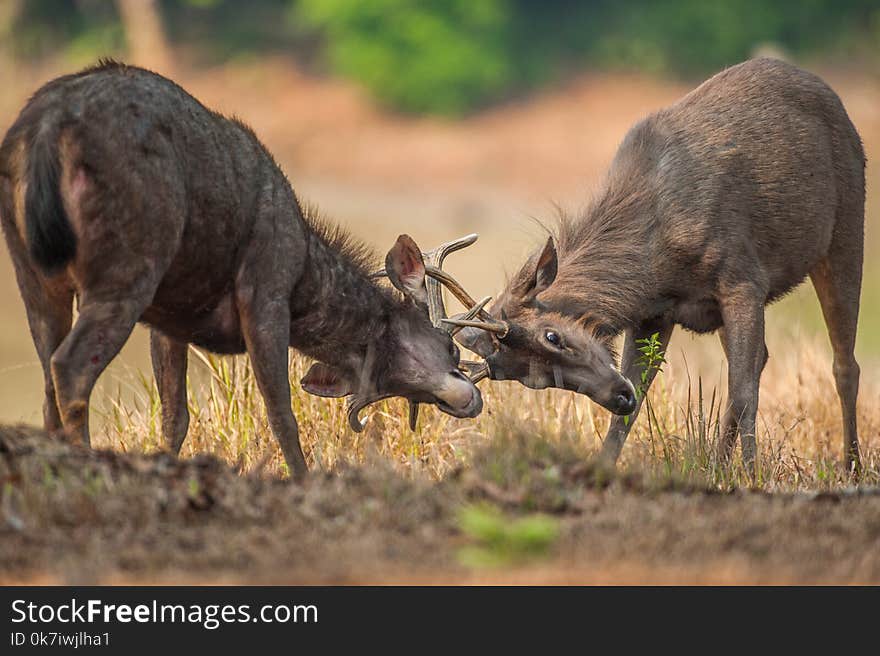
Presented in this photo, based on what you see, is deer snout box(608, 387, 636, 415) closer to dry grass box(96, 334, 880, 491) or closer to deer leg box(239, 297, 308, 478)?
dry grass box(96, 334, 880, 491)

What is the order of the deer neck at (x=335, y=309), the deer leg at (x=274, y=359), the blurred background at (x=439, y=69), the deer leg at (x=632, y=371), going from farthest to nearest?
the blurred background at (x=439, y=69)
the deer leg at (x=632, y=371)
the deer neck at (x=335, y=309)
the deer leg at (x=274, y=359)

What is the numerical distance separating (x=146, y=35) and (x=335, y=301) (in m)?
32.2

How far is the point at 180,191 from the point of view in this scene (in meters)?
7.29

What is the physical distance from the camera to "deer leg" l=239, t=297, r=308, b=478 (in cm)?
805

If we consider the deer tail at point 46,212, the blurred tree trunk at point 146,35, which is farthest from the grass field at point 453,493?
the blurred tree trunk at point 146,35

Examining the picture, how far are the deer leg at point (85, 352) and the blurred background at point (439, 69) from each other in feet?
78.8

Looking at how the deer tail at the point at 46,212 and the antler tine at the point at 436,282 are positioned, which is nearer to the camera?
the deer tail at the point at 46,212

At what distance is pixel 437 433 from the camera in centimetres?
948

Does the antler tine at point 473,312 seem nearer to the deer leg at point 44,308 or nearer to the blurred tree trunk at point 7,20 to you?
the deer leg at point 44,308

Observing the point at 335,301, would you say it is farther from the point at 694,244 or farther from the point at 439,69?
the point at 439,69

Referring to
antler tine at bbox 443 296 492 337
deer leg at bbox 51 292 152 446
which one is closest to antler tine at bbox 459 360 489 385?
antler tine at bbox 443 296 492 337

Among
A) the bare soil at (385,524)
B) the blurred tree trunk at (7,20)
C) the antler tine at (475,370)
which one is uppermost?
the blurred tree trunk at (7,20)

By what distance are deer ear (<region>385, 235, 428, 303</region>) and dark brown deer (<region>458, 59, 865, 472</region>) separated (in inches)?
16.5

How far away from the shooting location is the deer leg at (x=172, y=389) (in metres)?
8.68
